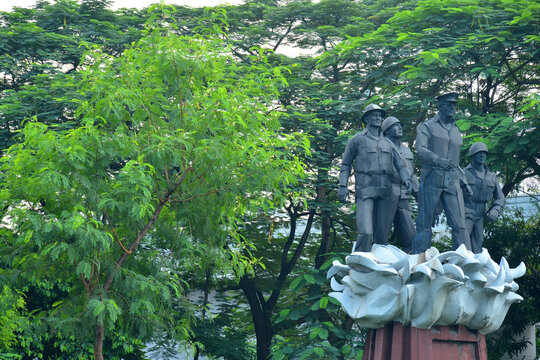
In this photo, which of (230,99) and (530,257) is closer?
(230,99)

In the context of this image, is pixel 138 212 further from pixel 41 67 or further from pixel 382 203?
pixel 41 67

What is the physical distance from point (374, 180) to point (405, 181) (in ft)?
1.50

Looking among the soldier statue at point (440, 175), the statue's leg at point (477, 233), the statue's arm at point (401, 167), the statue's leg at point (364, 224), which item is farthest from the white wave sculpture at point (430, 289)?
the statue's leg at point (477, 233)

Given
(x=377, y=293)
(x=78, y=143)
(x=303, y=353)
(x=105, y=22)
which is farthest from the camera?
(x=105, y=22)

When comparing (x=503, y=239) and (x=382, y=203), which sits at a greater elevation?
(x=382, y=203)

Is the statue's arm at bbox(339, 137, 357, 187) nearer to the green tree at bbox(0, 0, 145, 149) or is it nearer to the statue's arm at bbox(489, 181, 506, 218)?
the statue's arm at bbox(489, 181, 506, 218)

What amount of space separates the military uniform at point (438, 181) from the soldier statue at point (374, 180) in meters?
0.37

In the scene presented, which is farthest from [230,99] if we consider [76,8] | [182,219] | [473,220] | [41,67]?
[76,8]

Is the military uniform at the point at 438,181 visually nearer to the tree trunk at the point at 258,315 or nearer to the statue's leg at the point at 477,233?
the statue's leg at the point at 477,233

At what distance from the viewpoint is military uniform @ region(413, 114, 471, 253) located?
1022cm

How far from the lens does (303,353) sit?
13.9 meters

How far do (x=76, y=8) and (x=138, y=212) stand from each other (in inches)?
365

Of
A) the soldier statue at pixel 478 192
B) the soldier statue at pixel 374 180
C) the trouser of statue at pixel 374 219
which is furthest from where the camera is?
the soldier statue at pixel 478 192

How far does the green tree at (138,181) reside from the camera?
1126 cm
